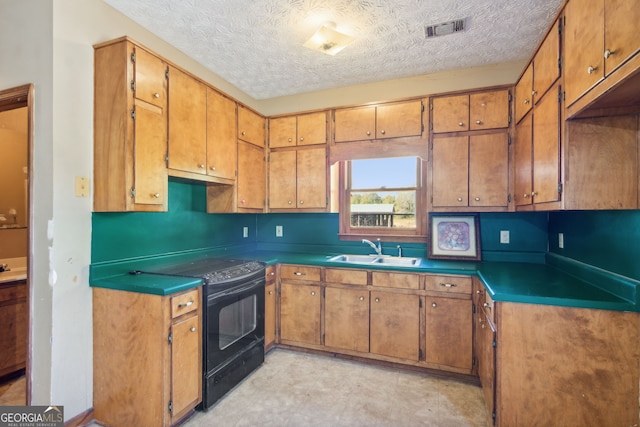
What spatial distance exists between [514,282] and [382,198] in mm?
1649

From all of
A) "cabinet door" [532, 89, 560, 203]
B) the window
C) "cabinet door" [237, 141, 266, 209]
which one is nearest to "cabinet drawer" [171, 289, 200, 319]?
"cabinet door" [237, 141, 266, 209]

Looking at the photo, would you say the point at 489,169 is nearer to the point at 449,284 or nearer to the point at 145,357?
the point at 449,284

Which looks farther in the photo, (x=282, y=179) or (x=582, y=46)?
(x=282, y=179)

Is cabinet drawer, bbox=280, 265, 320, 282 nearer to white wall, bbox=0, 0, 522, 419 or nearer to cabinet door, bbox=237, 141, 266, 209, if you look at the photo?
cabinet door, bbox=237, 141, 266, 209

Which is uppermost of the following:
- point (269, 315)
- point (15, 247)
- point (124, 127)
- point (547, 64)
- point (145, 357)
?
point (547, 64)

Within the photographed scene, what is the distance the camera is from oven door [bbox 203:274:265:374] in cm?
210

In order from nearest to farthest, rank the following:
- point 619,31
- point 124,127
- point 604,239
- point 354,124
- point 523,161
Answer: point 619,31
point 604,239
point 124,127
point 523,161
point 354,124

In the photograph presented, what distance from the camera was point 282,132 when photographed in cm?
339

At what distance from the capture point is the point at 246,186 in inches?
122

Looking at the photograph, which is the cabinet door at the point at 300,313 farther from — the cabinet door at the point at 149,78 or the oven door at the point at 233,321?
the cabinet door at the point at 149,78

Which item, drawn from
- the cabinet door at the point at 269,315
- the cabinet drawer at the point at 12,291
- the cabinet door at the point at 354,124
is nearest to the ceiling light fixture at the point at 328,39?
the cabinet door at the point at 354,124

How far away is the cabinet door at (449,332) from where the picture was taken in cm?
245

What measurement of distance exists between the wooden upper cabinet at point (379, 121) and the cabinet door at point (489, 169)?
0.55 m


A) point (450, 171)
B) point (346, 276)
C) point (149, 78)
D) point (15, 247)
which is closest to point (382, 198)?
point (450, 171)
